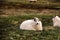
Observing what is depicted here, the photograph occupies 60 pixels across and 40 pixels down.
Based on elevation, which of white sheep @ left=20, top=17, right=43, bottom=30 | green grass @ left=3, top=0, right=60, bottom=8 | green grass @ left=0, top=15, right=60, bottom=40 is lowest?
green grass @ left=0, top=15, right=60, bottom=40

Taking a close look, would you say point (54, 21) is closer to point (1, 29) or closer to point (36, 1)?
point (1, 29)

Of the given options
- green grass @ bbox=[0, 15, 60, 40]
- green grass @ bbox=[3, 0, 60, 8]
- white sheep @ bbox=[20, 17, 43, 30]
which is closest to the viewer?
green grass @ bbox=[0, 15, 60, 40]

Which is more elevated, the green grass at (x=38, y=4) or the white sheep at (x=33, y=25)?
the green grass at (x=38, y=4)

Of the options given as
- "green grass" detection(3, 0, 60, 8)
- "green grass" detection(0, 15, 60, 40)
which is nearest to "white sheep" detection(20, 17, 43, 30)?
"green grass" detection(0, 15, 60, 40)

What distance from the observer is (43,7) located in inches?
329

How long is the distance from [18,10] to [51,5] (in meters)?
1.26

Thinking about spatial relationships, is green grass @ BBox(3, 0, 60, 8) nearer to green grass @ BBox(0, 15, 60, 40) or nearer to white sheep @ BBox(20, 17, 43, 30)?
green grass @ BBox(0, 15, 60, 40)

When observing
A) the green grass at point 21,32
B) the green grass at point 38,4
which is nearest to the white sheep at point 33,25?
the green grass at point 21,32

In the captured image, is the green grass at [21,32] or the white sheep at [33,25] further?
the white sheep at [33,25]

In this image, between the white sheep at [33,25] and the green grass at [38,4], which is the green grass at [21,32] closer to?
the white sheep at [33,25]

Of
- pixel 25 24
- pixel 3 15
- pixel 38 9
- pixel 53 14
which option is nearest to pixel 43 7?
pixel 38 9

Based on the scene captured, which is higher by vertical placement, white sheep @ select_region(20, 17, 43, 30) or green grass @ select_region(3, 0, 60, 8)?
green grass @ select_region(3, 0, 60, 8)

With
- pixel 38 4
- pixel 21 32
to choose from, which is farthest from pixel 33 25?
pixel 38 4

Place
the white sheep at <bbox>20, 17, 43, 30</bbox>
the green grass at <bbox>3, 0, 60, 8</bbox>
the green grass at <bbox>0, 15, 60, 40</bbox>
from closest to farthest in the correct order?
the green grass at <bbox>0, 15, 60, 40</bbox> < the white sheep at <bbox>20, 17, 43, 30</bbox> < the green grass at <bbox>3, 0, 60, 8</bbox>
